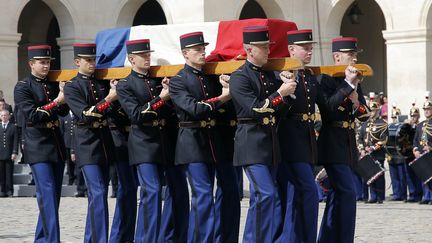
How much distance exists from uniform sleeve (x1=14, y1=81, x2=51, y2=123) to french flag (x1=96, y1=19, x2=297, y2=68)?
780 mm

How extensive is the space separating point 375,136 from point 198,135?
825 cm

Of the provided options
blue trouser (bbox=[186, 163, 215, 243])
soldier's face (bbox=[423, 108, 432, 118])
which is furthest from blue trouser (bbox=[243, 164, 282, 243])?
soldier's face (bbox=[423, 108, 432, 118])

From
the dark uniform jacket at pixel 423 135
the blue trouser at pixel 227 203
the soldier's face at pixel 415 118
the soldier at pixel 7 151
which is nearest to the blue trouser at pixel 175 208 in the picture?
the blue trouser at pixel 227 203

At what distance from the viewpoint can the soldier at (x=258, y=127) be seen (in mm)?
9062

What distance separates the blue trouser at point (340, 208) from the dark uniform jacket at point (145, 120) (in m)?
1.46

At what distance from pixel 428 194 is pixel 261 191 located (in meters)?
8.82

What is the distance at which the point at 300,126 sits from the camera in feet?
31.3

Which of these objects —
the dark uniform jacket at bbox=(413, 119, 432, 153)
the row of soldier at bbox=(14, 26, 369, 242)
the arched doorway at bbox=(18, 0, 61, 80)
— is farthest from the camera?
the arched doorway at bbox=(18, 0, 61, 80)

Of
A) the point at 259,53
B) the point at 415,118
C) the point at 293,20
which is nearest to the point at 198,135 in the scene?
the point at 259,53

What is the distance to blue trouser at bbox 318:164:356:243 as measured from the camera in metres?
9.72

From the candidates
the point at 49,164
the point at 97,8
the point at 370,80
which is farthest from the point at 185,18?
the point at 49,164

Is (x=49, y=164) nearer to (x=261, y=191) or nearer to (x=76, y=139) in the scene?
(x=76, y=139)

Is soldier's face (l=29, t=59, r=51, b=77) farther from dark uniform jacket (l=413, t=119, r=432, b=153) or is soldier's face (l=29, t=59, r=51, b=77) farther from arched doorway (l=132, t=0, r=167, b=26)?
arched doorway (l=132, t=0, r=167, b=26)

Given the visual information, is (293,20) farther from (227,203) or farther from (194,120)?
(194,120)
